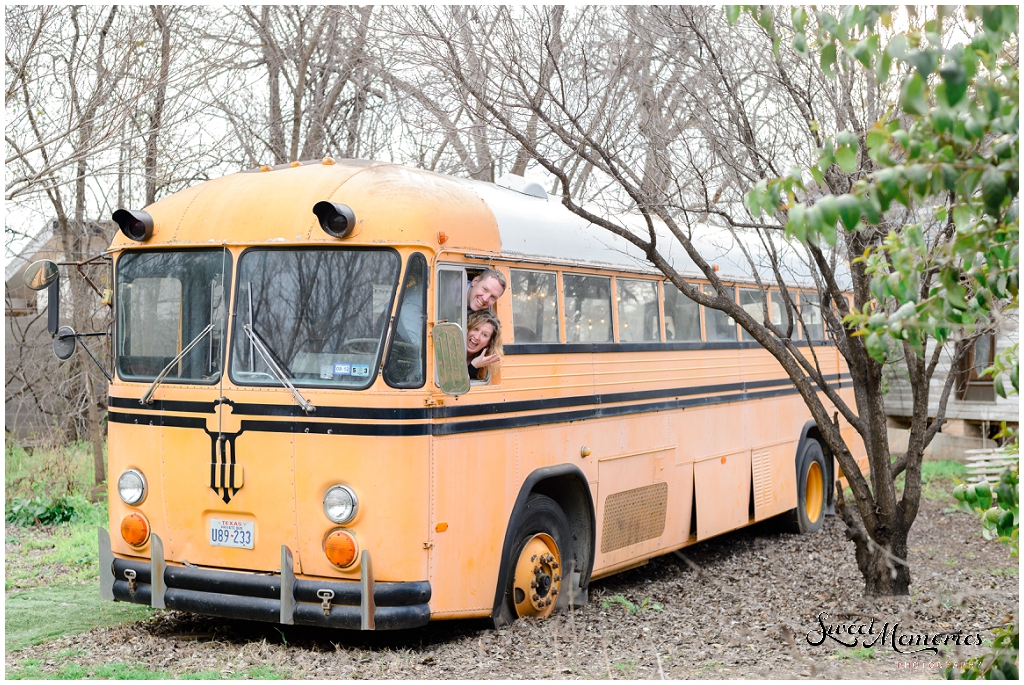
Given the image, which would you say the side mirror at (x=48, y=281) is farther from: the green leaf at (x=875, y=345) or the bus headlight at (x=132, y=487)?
the green leaf at (x=875, y=345)

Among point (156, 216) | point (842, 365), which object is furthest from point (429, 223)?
point (842, 365)

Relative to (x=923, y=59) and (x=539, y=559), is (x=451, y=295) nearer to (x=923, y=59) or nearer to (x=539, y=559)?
(x=539, y=559)

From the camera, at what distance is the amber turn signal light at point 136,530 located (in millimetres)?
6387

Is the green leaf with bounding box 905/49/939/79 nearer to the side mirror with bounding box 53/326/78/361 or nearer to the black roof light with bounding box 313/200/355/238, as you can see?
the black roof light with bounding box 313/200/355/238

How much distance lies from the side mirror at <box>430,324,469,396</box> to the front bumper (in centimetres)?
103

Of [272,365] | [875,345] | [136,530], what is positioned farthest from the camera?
[136,530]

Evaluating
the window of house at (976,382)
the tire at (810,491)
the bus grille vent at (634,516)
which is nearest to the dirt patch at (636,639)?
the bus grille vent at (634,516)

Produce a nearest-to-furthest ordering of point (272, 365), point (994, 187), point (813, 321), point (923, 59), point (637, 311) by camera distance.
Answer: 1. point (923, 59)
2. point (994, 187)
3. point (272, 365)
4. point (637, 311)
5. point (813, 321)

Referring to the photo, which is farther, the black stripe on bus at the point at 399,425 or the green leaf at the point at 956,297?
the black stripe on bus at the point at 399,425

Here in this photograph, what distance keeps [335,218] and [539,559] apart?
8.48 feet

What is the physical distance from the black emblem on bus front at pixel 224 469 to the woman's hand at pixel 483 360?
4.61 ft

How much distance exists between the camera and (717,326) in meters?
9.49

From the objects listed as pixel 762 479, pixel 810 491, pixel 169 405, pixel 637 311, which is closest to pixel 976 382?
pixel 810 491

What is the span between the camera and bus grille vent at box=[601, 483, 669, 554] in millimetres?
7701
